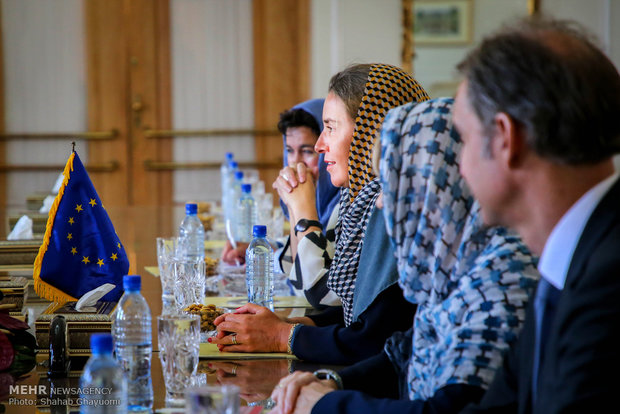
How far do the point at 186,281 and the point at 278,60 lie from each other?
5034 millimetres

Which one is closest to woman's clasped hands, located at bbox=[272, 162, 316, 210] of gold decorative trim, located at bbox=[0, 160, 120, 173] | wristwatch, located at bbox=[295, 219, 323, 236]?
wristwatch, located at bbox=[295, 219, 323, 236]

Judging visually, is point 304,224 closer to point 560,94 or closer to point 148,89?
point 560,94

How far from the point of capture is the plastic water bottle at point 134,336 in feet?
4.61

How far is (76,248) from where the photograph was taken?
1.85 meters

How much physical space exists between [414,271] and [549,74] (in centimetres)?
47

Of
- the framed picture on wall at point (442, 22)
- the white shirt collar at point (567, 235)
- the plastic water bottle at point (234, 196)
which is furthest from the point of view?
the framed picture on wall at point (442, 22)

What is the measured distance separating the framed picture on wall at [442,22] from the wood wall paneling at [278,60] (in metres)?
Result: 1.01

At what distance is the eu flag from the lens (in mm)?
1799

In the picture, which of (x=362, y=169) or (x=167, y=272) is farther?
(x=167, y=272)

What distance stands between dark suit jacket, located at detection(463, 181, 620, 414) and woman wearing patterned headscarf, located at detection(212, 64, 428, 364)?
660mm

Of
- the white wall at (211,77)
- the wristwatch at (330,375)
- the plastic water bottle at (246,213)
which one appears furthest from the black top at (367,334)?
the white wall at (211,77)

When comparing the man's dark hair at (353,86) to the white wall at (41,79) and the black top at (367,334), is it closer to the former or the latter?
the black top at (367,334)

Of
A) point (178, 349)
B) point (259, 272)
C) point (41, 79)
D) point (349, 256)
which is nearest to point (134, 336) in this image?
point (178, 349)

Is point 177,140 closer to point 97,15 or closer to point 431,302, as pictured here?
point 97,15
